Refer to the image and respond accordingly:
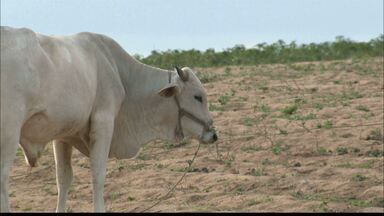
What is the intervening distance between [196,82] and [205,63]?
8139 millimetres

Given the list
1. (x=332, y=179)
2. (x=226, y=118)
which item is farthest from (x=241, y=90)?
(x=332, y=179)

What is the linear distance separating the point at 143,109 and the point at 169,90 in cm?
23

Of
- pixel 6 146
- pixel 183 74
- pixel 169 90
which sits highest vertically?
pixel 183 74

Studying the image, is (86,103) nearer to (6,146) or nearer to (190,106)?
(6,146)

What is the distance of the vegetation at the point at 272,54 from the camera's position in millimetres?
16406

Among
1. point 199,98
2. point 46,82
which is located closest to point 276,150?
point 199,98

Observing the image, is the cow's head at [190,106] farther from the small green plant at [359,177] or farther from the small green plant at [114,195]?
the small green plant at [359,177]

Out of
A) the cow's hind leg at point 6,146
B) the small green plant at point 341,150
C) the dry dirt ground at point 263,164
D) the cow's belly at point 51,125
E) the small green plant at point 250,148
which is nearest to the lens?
the cow's hind leg at point 6,146

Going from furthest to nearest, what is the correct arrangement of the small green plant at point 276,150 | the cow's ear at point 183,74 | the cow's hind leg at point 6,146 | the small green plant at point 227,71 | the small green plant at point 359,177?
the small green plant at point 227,71 < the small green plant at point 276,150 < the small green plant at point 359,177 < the cow's ear at point 183,74 < the cow's hind leg at point 6,146

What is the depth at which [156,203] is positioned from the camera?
8898 millimetres

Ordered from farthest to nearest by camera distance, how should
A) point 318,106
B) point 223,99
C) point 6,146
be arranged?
point 223,99, point 318,106, point 6,146

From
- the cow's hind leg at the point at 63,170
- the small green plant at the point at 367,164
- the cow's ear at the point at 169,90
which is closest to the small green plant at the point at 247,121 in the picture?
the small green plant at the point at 367,164

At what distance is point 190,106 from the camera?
27.0 ft

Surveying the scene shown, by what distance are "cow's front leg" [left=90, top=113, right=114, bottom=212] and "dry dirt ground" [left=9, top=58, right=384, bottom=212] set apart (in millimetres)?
996
